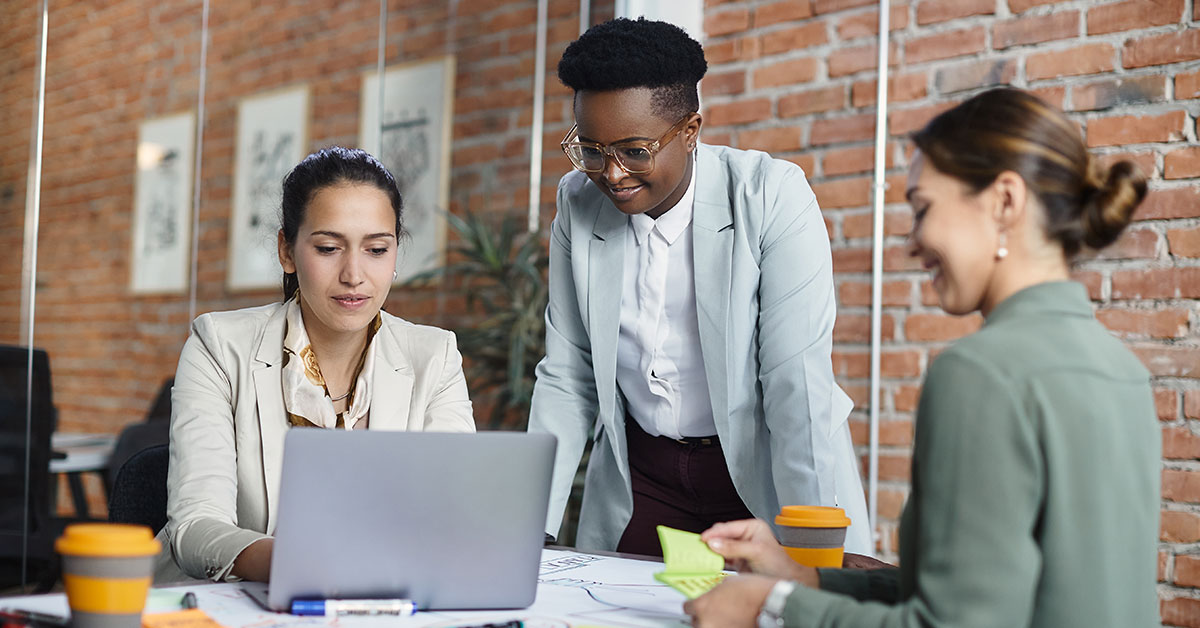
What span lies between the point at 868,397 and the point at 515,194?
61.7 inches

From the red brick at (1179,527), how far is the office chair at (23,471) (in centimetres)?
281

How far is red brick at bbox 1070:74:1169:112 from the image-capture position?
2680 mm

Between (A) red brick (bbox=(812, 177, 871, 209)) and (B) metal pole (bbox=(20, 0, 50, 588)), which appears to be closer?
(B) metal pole (bbox=(20, 0, 50, 588))

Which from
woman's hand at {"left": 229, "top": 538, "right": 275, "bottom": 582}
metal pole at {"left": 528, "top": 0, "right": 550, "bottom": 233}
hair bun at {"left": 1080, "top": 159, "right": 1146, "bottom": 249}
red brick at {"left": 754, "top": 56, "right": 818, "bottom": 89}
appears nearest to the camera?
hair bun at {"left": 1080, "top": 159, "right": 1146, "bottom": 249}

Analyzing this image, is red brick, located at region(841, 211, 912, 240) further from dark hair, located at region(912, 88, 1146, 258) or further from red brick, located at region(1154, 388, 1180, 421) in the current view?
dark hair, located at region(912, 88, 1146, 258)

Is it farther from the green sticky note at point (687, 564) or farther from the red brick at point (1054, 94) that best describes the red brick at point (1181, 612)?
the green sticky note at point (687, 564)

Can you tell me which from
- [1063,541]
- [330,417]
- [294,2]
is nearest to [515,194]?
[294,2]

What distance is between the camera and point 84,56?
3080 millimetres

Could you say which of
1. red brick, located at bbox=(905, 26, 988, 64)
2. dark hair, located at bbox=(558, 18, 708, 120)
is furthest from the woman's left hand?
red brick, located at bbox=(905, 26, 988, 64)

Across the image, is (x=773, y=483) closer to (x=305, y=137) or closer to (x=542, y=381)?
(x=542, y=381)

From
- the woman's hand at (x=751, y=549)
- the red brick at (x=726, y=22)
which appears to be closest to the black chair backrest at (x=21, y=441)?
the red brick at (x=726, y=22)

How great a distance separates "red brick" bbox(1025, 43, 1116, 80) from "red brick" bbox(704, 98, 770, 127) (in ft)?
2.65

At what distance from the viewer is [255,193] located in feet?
11.7

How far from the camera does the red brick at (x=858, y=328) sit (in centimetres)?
312
